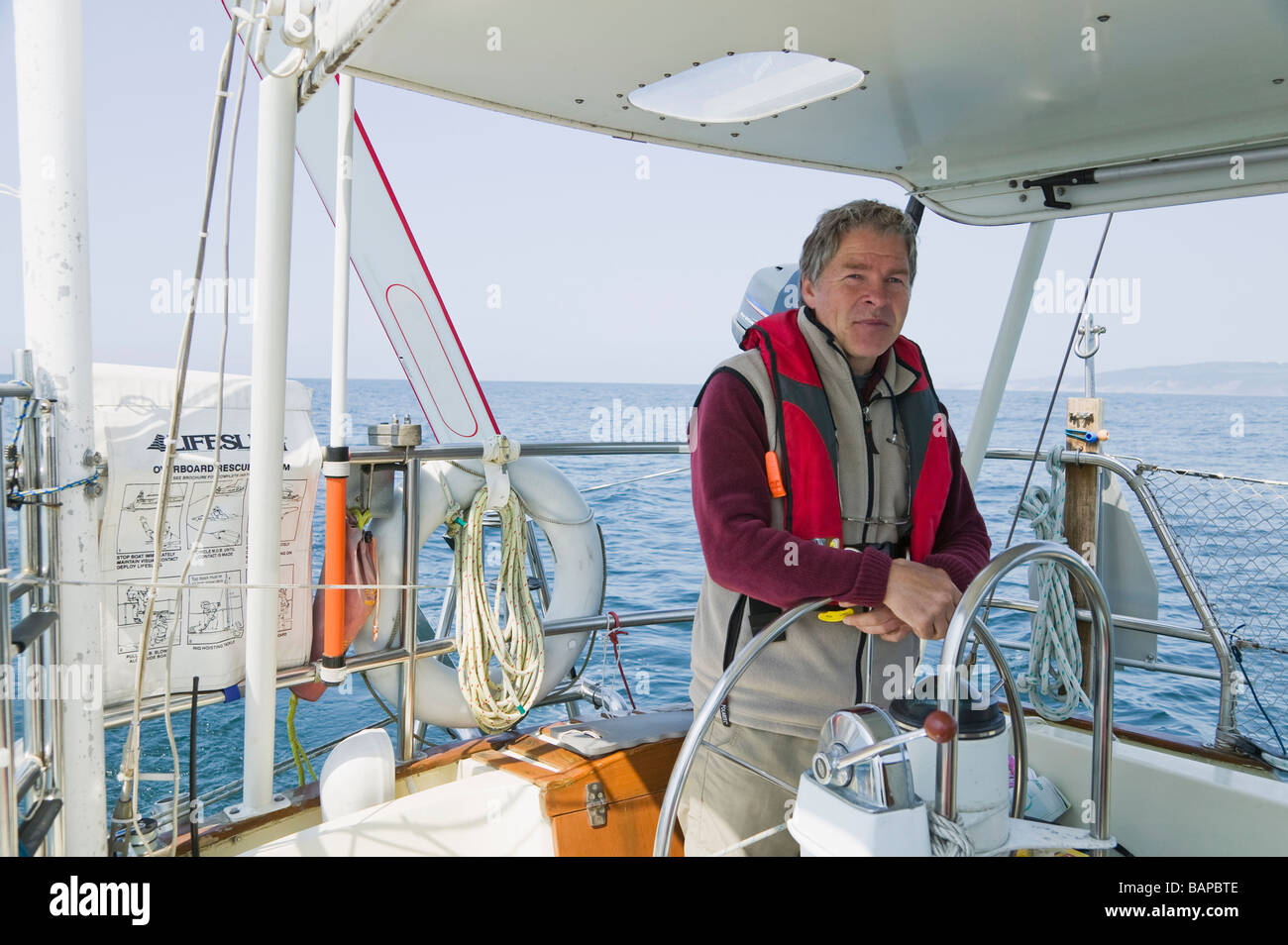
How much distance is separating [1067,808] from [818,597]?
54.6 inches

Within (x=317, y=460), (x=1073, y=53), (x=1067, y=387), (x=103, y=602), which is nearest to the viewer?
(x=1073, y=53)

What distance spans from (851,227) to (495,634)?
1.68 meters

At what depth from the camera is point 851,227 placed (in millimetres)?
1851

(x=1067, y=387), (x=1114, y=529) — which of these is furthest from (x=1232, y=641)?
(x=1067, y=387)

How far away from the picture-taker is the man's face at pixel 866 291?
71.7 inches

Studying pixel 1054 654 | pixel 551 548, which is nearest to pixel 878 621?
pixel 1054 654

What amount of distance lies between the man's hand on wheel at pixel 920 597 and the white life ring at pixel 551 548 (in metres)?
1.68

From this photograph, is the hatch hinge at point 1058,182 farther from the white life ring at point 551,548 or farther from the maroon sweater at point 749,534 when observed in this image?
the white life ring at point 551,548

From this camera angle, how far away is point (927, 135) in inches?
95.9

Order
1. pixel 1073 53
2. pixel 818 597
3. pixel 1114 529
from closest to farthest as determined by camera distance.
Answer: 1. pixel 818 597
2. pixel 1073 53
3. pixel 1114 529

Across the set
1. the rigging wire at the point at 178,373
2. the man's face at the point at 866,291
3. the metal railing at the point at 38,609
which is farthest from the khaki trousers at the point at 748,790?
the metal railing at the point at 38,609

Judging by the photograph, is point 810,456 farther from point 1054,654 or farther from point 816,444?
point 1054,654

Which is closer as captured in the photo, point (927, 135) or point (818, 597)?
point (818, 597)
